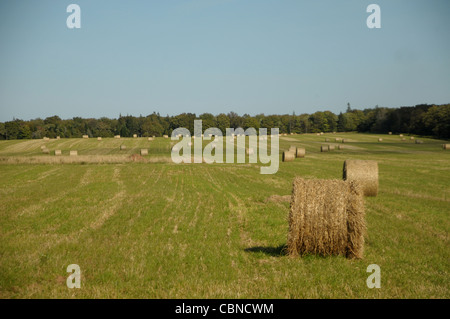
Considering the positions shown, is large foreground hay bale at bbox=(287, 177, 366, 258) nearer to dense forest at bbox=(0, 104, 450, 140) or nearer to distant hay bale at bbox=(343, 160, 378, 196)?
distant hay bale at bbox=(343, 160, 378, 196)

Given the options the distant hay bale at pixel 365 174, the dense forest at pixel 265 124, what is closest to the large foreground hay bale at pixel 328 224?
the distant hay bale at pixel 365 174

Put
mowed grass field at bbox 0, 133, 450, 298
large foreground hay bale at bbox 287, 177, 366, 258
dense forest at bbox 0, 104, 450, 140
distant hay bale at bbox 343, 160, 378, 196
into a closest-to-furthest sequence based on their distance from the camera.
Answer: mowed grass field at bbox 0, 133, 450, 298, large foreground hay bale at bbox 287, 177, 366, 258, distant hay bale at bbox 343, 160, 378, 196, dense forest at bbox 0, 104, 450, 140

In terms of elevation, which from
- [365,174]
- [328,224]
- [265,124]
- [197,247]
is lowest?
[197,247]

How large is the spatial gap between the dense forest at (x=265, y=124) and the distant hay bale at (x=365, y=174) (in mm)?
79595

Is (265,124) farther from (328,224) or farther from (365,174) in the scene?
(328,224)

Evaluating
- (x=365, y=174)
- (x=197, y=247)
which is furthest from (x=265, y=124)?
(x=197, y=247)

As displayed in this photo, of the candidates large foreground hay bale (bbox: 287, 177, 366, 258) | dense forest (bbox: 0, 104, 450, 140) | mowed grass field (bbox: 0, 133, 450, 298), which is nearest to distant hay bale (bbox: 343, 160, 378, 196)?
mowed grass field (bbox: 0, 133, 450, 298)

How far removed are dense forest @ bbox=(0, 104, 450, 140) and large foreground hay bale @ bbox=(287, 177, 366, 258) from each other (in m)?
91.1

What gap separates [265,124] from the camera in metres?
152

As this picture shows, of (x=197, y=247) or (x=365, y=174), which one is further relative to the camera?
(x=365, y=174)

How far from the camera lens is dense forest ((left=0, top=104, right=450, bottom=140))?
99062 mm

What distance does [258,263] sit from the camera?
8789 mm

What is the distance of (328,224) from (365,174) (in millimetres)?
11330

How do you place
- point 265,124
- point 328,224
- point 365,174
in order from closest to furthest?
point 328,224, point 365,174, point 265,124
